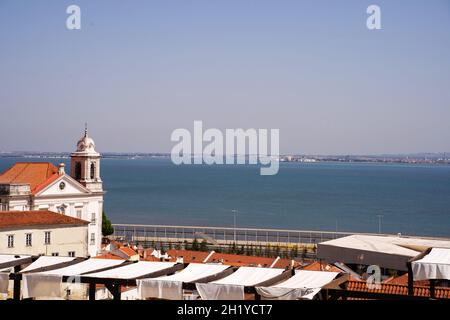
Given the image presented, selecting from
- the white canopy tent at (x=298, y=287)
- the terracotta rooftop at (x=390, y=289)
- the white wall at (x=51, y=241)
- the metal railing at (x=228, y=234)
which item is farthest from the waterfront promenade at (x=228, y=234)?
the white canopy tent at (x=298, y=287)

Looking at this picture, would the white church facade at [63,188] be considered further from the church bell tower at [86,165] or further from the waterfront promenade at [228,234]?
the waterfront promenade at [228,234]

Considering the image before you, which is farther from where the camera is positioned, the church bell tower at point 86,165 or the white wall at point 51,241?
the church bell tower at point 86,165

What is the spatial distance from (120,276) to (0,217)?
600cm

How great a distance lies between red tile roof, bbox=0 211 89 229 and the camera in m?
9.69

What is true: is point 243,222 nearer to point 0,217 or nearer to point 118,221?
point 118,221

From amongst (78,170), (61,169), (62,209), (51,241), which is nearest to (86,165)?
(78,170)

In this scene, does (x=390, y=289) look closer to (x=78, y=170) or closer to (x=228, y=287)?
(x=228, y=287)

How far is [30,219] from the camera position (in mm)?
9953

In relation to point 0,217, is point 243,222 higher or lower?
lower

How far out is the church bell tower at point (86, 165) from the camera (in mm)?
17952

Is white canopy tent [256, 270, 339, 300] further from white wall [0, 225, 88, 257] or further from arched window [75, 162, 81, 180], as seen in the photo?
arched window [75, 162, 81, 180]
